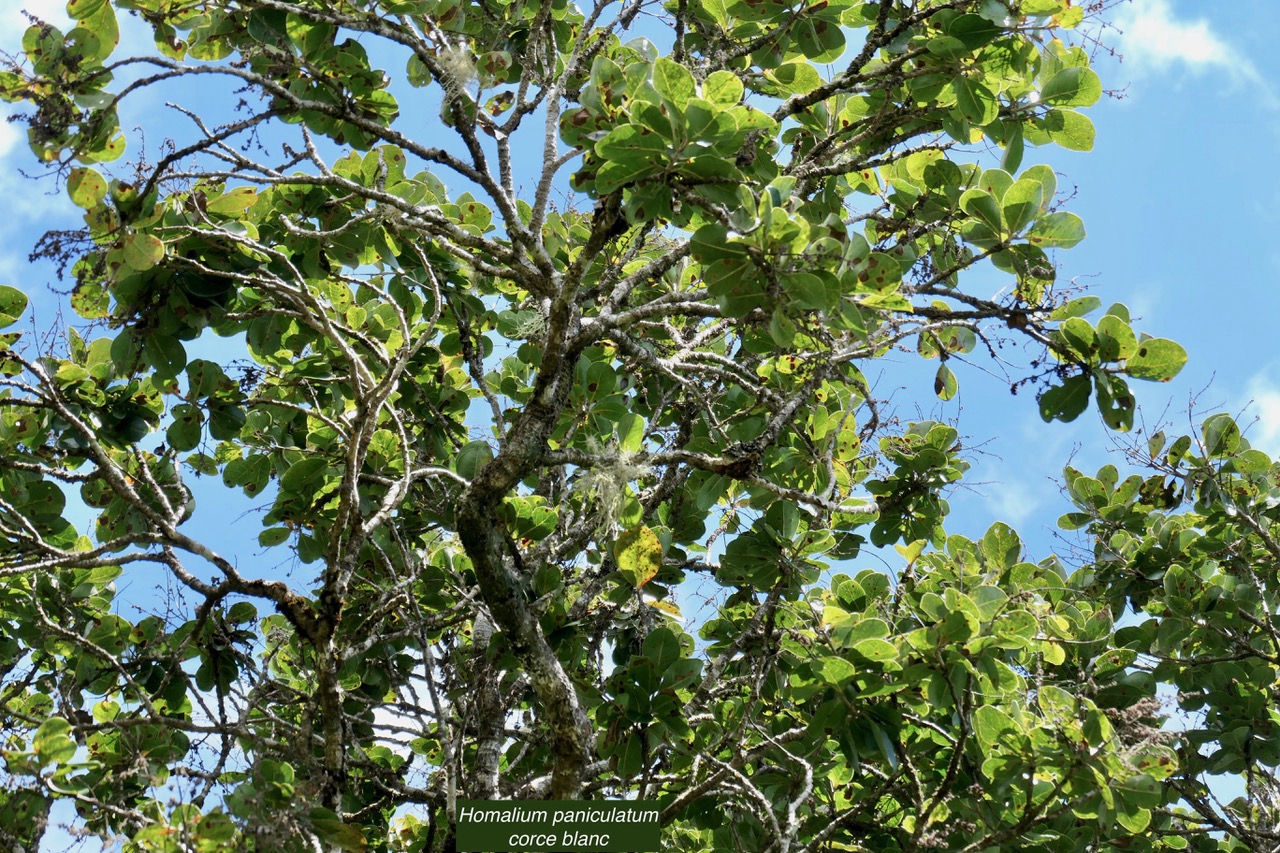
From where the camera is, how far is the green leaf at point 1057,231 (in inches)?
141

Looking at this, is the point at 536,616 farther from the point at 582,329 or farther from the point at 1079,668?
the point at 1079,668

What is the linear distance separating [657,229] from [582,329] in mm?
1388

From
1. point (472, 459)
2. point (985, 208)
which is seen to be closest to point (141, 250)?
point (472, 459)

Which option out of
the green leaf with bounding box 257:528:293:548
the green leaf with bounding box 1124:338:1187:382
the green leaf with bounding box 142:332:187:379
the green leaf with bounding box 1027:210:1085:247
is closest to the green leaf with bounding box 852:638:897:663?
the green leaf with bounding box 1124:338:1187:382

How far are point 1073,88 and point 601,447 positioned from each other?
84.8 inches

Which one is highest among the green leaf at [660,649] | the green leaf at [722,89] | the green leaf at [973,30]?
the green leaf at [973,30]

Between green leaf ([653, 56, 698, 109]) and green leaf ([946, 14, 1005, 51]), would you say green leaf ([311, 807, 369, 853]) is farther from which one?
green leaf ([946, 14, 1005, 51])

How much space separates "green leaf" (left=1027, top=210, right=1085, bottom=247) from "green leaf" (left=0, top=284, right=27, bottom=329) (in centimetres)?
395

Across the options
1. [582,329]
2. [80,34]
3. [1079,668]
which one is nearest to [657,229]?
[582,329]

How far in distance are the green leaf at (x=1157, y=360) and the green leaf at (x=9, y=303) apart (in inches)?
169

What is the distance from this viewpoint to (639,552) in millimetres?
3949

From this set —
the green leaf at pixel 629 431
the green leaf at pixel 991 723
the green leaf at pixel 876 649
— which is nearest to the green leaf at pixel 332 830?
the green leaf at pixel 629 431

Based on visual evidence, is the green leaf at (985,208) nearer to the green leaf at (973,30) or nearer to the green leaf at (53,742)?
the green leaf at (973,30)

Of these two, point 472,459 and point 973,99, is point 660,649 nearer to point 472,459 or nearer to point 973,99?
point 472,459
